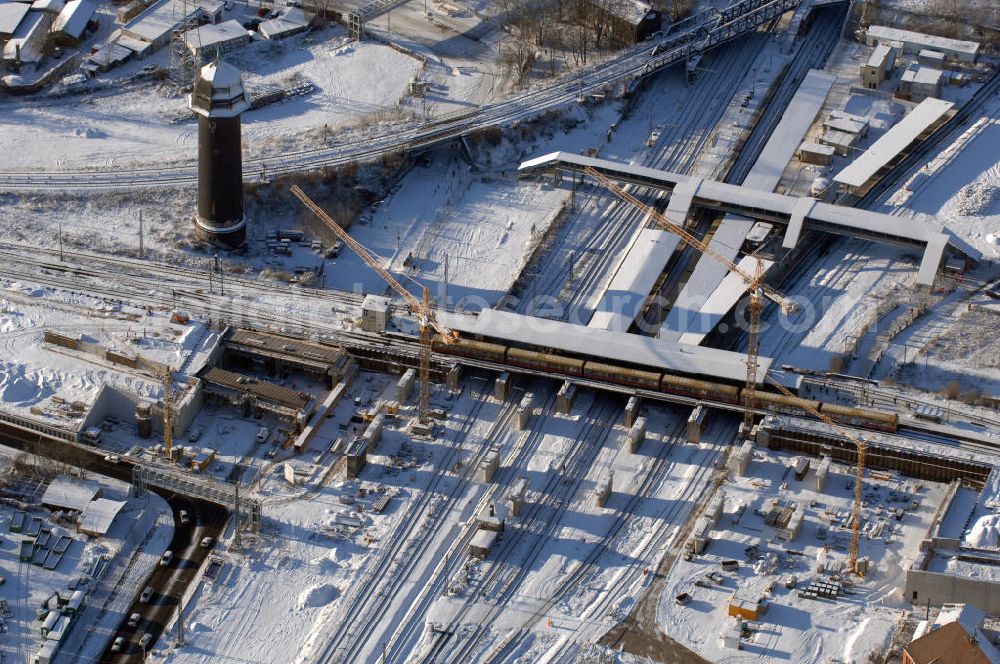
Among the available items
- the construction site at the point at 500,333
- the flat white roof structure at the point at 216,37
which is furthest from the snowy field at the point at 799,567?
the flat white roof structure at the point at 216,37

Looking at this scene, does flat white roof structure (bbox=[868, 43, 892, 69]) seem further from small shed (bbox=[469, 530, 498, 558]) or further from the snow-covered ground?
the snow-covered ground

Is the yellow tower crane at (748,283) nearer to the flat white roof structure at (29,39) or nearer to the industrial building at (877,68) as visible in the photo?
the industrial building at (877,68)

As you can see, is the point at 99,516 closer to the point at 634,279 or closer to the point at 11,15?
the point at 634,279

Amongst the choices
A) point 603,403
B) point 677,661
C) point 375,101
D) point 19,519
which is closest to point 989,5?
point 375,101

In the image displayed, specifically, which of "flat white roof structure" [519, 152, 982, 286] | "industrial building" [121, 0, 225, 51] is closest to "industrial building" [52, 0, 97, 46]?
"industrial building" [121, 0, 225, 51]

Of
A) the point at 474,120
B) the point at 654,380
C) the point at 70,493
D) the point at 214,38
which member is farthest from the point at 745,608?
the point at 214,38

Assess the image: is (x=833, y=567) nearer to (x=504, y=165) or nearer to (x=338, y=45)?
(x=504, y=165)
